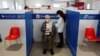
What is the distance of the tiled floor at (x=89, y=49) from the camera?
167 inches

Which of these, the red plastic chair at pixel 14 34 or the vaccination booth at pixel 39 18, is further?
the vaccination booth at pixel 39 18

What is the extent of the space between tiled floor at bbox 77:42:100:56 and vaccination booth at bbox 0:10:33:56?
1.56m

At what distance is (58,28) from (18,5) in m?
7.71

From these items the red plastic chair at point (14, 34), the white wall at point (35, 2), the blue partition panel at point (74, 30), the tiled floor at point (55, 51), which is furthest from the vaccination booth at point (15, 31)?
the white wall at point (35, 2)

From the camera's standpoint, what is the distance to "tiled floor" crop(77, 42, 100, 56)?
13.9ft

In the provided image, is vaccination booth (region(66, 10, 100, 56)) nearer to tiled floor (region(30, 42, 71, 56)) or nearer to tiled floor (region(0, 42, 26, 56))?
tiled floor (region(30, 42, 71, 56))

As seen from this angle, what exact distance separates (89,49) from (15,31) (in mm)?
2325

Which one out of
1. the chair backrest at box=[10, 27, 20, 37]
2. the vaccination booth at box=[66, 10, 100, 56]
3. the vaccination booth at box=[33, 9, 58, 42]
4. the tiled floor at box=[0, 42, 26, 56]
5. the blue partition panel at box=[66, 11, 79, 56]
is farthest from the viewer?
the vaccination booth at box=[33, 9, 58, 42]

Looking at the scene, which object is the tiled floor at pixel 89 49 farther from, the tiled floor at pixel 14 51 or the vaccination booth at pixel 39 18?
the vaccination booth at pixel 39 18

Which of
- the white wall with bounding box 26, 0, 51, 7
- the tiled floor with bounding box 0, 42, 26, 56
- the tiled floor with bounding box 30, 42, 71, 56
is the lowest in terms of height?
the tiled floor with bounding box 30, 42, 71, 56

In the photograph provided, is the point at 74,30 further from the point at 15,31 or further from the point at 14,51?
the point at 14,51

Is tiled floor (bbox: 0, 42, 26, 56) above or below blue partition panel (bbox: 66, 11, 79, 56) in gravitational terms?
below

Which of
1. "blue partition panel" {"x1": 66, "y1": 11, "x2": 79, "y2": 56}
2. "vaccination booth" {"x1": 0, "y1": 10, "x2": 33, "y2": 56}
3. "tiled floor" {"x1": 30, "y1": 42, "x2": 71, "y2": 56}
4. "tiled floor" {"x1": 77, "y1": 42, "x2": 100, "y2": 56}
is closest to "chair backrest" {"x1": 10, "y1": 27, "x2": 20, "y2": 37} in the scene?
"vaccination booth" {"x1": 0, "y1": 10, "x2": 33, "y2": 56}

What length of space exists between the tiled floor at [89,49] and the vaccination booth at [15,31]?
1564 millimetres
